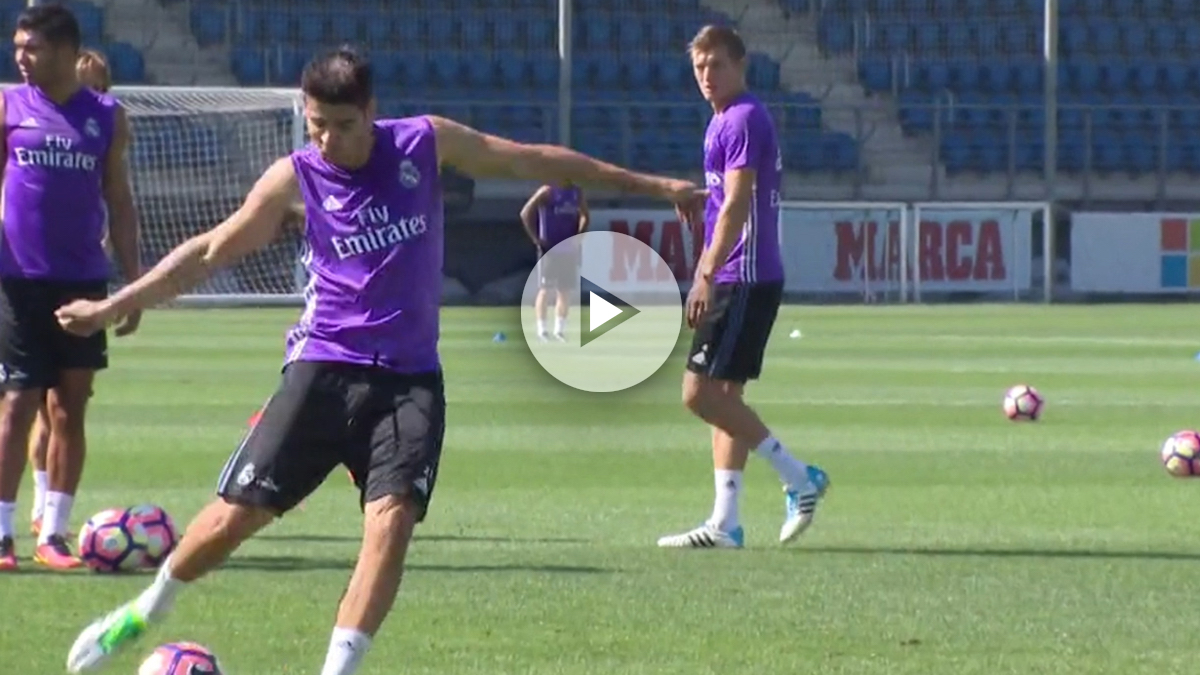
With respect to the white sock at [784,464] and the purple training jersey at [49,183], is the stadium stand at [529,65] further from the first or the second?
the purple training jersey at [49,183]

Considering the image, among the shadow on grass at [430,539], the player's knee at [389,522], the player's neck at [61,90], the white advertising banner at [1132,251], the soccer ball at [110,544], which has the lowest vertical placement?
the white advertising banner at [1132,251]

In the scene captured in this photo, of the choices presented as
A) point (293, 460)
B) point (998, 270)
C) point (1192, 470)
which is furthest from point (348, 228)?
point (998, 270)

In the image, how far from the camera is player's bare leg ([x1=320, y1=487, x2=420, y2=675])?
19.7 feet

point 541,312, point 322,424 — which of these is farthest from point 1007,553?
point 322,424

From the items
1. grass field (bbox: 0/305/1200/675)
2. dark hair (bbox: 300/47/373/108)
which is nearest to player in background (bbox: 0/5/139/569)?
grass field (bbox: 0/305/1200/675)

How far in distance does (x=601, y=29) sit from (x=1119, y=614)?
108ft

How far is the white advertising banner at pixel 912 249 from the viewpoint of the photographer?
37.0 m

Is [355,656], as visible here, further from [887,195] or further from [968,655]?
[887,195]

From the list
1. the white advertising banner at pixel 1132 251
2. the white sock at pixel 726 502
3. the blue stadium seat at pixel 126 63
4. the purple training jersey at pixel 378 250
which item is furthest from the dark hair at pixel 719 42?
the white advertising banner at pixel 1132 251

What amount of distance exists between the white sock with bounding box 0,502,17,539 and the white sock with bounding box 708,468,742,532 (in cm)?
283

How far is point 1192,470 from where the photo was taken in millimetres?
13203

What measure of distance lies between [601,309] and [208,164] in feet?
71.3

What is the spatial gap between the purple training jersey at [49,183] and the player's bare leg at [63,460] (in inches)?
16.7

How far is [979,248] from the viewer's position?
37812 mm
